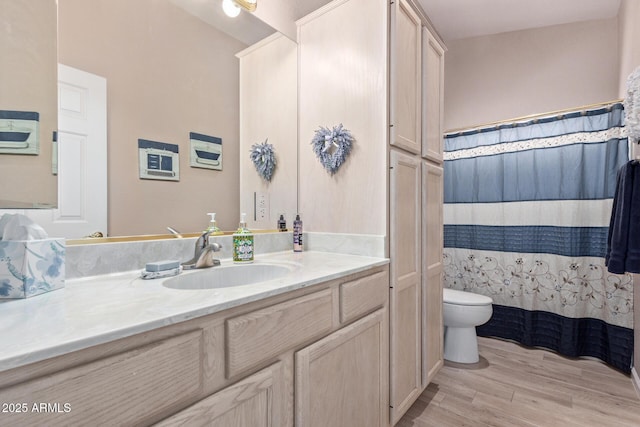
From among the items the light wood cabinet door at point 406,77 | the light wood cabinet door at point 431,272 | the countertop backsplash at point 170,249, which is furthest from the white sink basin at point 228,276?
the light wood cabinet door at point 431,272

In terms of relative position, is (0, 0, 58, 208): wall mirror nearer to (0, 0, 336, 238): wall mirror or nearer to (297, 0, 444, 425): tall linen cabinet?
(0, 0, 336, 238): wall mirror

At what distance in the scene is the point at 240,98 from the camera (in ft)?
5.05

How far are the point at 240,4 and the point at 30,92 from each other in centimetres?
100

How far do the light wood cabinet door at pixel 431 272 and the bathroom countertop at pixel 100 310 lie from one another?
0.92 meters

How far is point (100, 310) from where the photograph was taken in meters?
0.66

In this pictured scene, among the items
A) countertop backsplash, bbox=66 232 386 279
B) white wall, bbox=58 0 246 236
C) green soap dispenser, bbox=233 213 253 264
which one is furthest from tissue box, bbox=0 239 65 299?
green soap dispenser, bbox=233 213 253 264

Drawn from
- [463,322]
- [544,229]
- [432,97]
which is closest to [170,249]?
[432,97]

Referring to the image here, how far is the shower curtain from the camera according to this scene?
216cm

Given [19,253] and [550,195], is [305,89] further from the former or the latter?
[550,195]

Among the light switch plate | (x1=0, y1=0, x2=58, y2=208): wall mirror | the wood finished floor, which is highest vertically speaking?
(x1=0, y1=0, x2=58, y2=208): wall mirror

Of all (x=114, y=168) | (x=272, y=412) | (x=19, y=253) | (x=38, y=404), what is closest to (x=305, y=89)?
(x=114, y=168)

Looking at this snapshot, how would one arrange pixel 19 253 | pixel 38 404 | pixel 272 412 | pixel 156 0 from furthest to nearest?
pixel 156 0 → pixel 272 412 → pixel 19 253 → pixel 38 404

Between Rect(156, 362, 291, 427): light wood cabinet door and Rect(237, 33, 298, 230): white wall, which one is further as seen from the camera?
Rect(237, 33, 298, 230): white wall

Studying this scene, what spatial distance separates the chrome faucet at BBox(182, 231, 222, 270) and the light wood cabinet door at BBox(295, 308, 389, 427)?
0.51m
